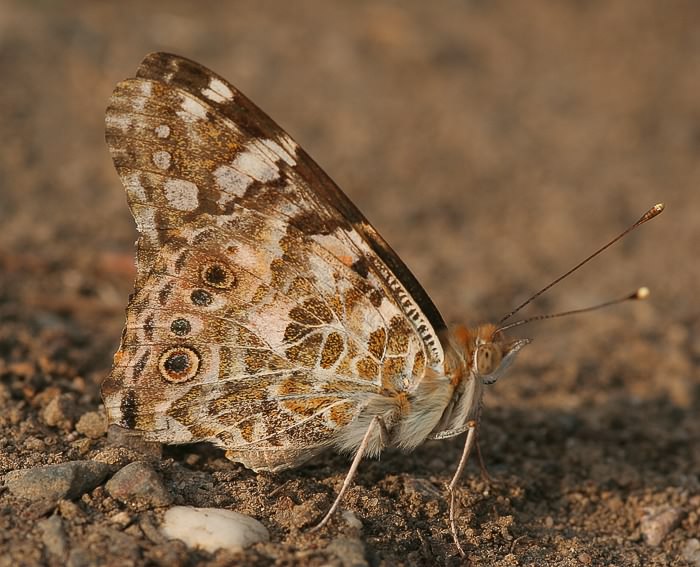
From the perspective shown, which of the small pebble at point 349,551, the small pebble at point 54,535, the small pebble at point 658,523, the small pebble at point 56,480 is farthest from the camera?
the small pebble at point 658,523

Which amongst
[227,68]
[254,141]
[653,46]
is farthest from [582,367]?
[653,46]

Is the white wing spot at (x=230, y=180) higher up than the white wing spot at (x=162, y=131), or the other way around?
the white wing spot at (x=162, y=131)

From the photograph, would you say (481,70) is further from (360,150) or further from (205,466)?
(205,466)

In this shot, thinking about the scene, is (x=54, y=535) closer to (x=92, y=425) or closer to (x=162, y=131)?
(x=92, y=425)

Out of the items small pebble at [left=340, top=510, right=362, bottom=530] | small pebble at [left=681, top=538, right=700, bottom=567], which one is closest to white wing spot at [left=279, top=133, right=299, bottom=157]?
small pebble at [left=340, top=510, right=362, bottom=530]

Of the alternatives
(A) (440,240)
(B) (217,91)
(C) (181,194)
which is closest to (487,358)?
(C) (181,194)

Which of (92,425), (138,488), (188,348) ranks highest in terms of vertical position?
(188,348)

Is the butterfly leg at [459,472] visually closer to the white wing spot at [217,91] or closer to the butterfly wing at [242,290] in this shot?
the butterfly wing at [242,290]

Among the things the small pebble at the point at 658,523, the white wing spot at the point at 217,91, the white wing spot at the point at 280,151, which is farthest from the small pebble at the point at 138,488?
the small pebble at the point at 658,523
